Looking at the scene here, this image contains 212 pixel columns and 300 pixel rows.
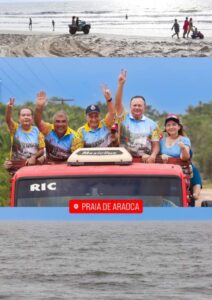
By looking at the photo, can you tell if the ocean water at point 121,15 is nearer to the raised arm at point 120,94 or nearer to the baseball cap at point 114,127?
the raised arm at point 120,94

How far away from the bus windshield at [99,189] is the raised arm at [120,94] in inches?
43.2

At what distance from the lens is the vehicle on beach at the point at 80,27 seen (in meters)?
19.4

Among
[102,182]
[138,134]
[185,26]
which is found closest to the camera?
[102,182]

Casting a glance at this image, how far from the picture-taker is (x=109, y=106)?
17.8m

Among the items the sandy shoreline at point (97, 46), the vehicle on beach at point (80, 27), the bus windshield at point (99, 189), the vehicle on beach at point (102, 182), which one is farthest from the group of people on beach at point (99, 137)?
the vehicle on beach at point (80, 27)

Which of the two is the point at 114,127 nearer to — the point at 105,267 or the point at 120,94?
the point at 120,94

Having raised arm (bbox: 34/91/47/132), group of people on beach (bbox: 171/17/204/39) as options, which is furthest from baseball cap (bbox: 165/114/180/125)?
group of people on beach (bbox: 171/17/204/39)

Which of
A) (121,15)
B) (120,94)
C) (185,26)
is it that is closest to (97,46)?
(121,15)

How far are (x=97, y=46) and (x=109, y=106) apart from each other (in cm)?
171

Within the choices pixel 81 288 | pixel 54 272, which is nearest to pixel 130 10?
pixel 54 272

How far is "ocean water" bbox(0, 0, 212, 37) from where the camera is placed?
1930 cm

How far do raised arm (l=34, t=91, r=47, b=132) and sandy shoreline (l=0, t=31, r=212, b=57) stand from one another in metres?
0.99

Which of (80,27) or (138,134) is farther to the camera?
(80,27)

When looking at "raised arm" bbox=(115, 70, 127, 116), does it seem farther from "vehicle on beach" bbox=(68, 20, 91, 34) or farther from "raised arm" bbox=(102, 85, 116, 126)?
"vehicle on beach" bbox=(68, 20, 91, 34)
